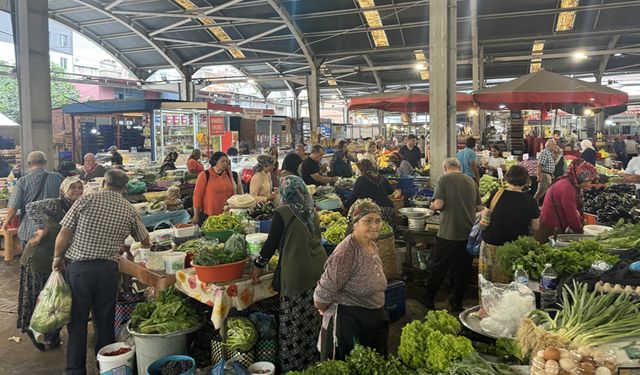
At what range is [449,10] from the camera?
26.7 feet

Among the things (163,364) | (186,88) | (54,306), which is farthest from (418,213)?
(186,88)

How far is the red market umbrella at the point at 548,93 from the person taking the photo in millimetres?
7094

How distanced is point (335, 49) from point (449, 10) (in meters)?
11.2

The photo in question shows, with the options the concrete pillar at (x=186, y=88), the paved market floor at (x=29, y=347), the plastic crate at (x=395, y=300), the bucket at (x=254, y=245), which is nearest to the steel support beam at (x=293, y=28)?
the concrete pillar at (x=186, y=88)

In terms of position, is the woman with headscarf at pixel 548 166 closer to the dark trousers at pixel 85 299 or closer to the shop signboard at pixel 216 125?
the dark trousers at pixel 85 299

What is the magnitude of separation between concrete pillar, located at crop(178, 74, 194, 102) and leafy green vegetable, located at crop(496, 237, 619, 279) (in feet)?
65.2

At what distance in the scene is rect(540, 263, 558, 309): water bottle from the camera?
307cm

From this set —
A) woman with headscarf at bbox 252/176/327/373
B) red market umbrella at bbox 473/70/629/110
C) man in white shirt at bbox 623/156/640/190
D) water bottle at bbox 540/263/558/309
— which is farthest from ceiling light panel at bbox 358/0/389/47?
water bottle at bbox 540/263/558/309

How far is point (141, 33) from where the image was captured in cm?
1817

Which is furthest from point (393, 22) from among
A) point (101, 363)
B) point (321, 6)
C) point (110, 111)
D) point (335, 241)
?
point (101, 363)

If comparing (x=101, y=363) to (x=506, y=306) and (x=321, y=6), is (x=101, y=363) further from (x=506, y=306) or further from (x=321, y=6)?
(x=321, y=6)

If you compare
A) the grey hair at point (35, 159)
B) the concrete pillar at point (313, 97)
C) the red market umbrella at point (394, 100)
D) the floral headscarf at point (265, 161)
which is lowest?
the floral headscarf at point (265, 161)

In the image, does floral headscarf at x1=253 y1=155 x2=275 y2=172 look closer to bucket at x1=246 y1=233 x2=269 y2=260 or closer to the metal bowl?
the metal bowl

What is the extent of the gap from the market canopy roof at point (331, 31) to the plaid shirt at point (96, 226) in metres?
12.3
